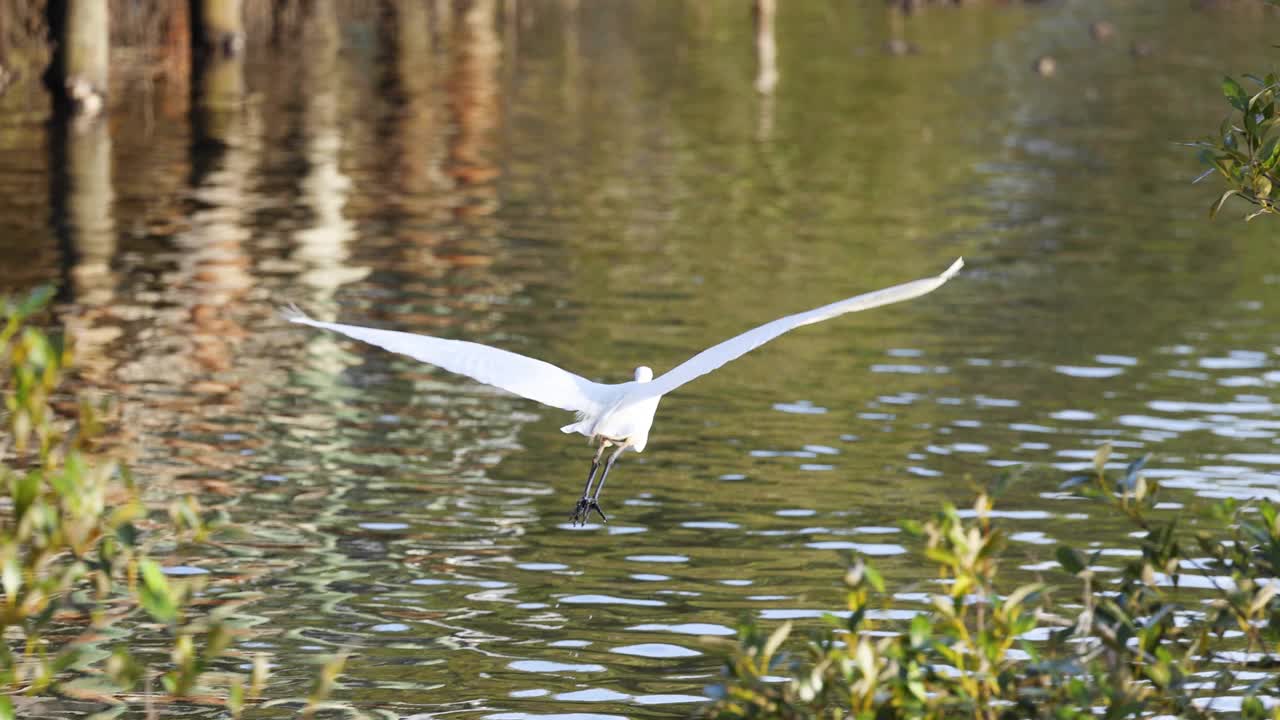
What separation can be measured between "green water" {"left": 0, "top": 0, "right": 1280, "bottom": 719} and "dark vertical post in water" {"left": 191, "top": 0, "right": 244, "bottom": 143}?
622mm

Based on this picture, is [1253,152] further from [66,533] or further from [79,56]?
[79,56]

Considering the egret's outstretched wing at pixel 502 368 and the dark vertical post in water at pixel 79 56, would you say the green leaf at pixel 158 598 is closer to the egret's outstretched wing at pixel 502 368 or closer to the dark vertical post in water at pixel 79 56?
the egret's outstretched wing at pixel 502 368

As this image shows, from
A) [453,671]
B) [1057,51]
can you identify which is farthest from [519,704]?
[1057,51]

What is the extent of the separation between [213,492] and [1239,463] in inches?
203

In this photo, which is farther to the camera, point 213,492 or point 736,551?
point 213,492

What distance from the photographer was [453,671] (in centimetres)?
761

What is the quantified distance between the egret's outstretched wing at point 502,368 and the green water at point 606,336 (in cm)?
104

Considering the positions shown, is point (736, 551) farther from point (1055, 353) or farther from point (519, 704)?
point (1055, 353)

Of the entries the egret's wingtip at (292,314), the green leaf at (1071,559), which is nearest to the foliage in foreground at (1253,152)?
the green leaf at (1071,559)

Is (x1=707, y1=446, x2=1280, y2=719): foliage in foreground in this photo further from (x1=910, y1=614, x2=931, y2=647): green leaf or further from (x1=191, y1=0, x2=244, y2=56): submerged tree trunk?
(x1=191, y1=0, x2=244, y2=56): submerged tree trunk

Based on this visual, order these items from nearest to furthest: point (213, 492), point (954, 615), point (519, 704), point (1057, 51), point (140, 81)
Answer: point (954, 615) < point (519, 704) < point (213, 492) < point (140, 81) < point (1057, 51)

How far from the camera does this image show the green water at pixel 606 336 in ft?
28.3

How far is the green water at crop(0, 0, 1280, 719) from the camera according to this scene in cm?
862

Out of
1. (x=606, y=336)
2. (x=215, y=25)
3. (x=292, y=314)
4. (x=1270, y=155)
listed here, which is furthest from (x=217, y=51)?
(x=1270, y=155)
